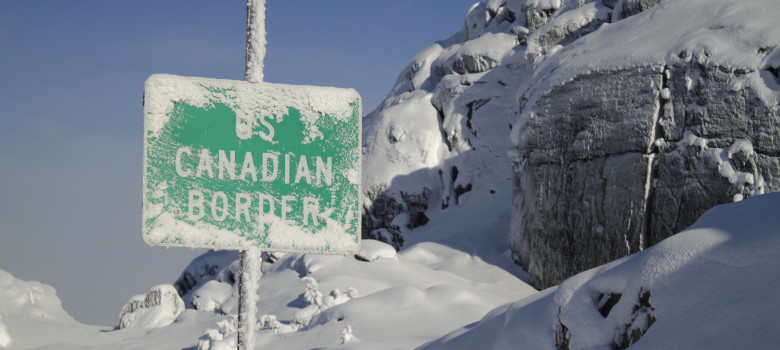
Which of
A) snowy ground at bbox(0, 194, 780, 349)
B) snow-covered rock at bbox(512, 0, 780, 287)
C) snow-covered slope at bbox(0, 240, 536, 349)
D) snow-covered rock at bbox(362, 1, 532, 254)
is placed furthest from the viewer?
snow-covered rock at bbox(362, 1, 532, 254)

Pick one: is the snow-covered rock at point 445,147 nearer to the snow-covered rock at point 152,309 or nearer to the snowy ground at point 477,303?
the snowy ground at point 477,303

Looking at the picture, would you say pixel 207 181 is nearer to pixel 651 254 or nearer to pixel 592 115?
pixel 651 254

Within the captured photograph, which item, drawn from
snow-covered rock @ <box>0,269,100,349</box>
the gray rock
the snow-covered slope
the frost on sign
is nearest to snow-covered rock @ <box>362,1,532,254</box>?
A: the snow-covered slope

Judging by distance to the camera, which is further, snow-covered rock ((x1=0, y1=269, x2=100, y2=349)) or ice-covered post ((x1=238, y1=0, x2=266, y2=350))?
snow-covered rock ((x1=0, y1=269, x2=100, y2=349))

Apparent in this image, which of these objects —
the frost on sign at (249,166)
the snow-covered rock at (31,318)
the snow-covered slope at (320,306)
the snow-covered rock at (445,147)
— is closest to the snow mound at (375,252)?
the snow-covered slope at (320,306)

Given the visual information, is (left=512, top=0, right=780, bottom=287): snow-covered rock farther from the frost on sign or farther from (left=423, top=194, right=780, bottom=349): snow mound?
the frost on sign

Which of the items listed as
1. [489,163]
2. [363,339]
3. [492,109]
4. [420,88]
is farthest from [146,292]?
[420,88]

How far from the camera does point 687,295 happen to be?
2.46m

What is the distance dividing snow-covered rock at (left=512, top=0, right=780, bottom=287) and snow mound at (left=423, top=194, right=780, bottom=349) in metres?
5.95

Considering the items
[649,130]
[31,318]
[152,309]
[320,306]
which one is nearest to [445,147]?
[649,130]

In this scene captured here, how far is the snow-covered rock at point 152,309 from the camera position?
1125 cm

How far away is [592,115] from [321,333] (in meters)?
5.26

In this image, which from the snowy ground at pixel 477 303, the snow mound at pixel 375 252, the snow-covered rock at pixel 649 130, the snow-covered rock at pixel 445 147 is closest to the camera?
the snowy ground at pixel 477 303

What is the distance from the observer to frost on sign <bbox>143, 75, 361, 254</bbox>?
1.60 metres
